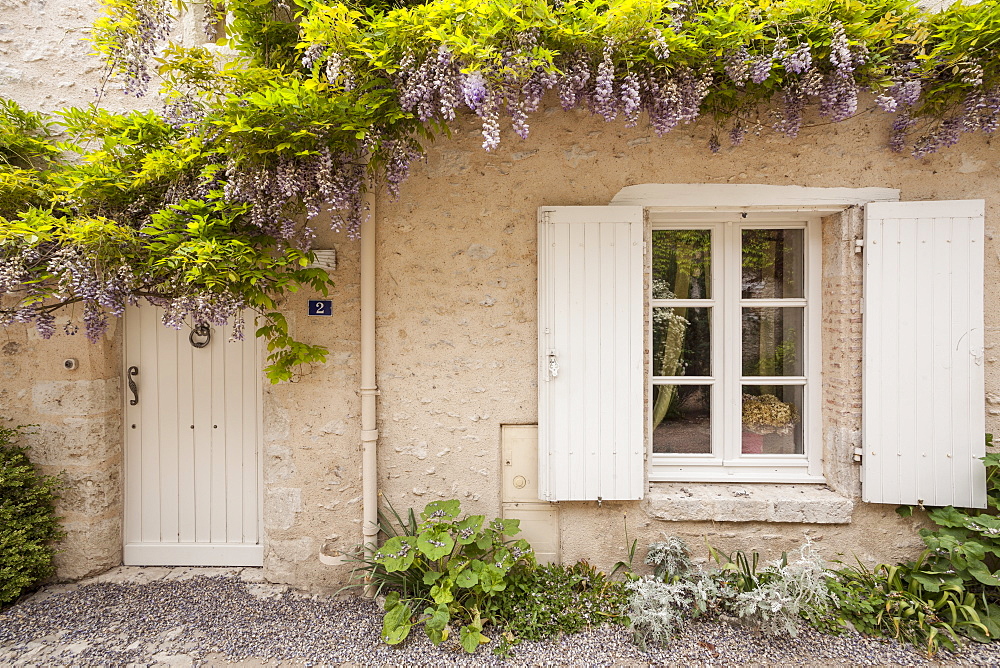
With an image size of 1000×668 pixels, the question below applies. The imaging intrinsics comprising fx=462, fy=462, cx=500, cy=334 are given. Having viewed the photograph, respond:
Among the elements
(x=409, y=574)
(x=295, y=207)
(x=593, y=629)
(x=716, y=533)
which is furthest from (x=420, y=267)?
(x=716, y=533)

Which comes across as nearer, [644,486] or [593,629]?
[593,629]

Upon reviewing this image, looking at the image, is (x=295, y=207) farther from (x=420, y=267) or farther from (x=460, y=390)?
(x=460, y=390)

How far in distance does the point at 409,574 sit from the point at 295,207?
6.65 feet

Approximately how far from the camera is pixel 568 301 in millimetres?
2537

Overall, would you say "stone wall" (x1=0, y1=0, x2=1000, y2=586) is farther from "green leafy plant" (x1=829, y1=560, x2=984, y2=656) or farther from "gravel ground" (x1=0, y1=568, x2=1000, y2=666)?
"gravel ground" (x1=0, y1=568, x2=1000, y2=666)

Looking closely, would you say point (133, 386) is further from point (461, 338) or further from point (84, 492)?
point (461, 338)

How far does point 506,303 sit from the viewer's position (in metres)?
2.64

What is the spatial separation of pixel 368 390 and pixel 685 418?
191cm

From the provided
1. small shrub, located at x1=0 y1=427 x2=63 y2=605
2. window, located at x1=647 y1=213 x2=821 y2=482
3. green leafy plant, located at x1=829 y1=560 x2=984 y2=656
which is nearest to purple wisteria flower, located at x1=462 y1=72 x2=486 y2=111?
window, located at x1=647 y1=213 x2=821 y2=482

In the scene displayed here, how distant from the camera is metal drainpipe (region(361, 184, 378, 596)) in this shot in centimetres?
257

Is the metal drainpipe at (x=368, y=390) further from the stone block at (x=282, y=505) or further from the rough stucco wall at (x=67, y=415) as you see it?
the rough stucco wall at (x=67, y=415)

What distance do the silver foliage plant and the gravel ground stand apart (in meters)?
0.07

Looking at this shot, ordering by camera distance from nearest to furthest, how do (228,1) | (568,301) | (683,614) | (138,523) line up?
1. (228,1)
2. (683,614)
3. (568,301)
4. (138,523)

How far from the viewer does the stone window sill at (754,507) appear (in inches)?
101
